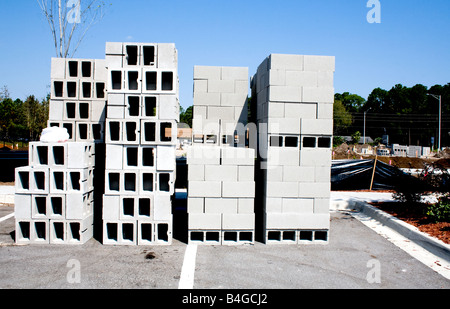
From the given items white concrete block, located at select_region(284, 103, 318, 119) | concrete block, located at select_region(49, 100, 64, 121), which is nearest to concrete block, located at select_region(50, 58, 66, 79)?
concrete block, located at select_region(49, 100, 64, 121)

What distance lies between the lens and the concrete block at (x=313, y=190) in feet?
22.0

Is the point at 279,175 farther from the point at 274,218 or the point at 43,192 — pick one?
the point at 43,192

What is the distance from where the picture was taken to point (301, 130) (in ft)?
21.7

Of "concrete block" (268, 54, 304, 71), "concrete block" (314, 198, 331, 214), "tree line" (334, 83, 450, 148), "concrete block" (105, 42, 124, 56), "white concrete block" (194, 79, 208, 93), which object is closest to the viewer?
"concrete block" (268, 54, 304, 71)

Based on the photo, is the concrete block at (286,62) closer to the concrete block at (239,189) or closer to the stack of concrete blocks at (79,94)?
the concrete block at (239,189)

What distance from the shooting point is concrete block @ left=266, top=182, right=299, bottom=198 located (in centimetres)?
668

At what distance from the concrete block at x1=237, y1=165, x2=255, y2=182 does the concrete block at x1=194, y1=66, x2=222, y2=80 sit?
7.95 ft

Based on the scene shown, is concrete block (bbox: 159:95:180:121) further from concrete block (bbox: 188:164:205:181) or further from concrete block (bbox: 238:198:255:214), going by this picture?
concrete block (bbox: 238:198:255:214)

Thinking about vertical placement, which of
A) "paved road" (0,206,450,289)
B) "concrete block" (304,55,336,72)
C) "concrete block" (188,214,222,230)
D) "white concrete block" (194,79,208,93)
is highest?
"concrete block" (304,55,336,72)

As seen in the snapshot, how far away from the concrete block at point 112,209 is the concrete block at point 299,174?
3530mm

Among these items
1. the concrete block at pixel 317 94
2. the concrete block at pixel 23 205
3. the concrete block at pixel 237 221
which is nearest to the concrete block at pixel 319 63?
the concrete block at pixel 317 94

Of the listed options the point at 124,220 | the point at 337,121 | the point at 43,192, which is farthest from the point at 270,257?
the point at 337,121
